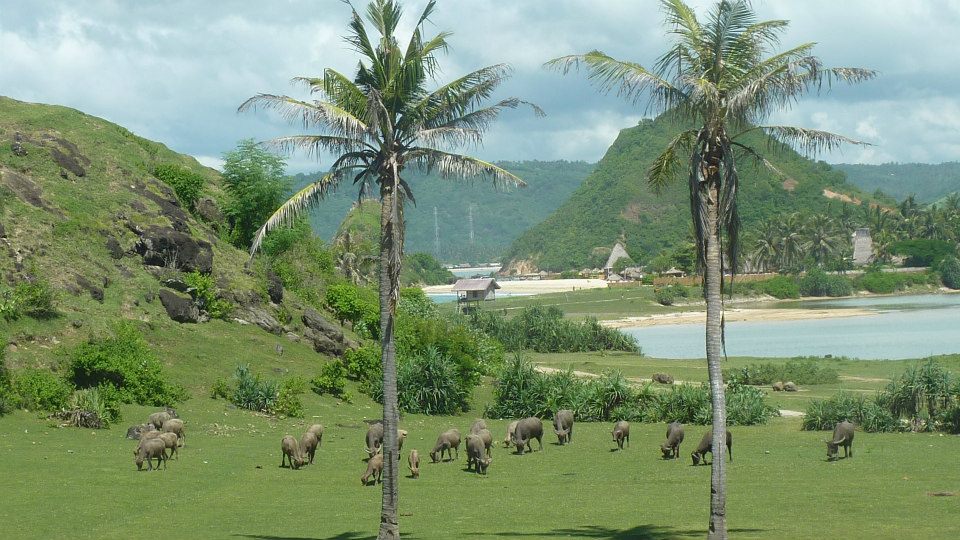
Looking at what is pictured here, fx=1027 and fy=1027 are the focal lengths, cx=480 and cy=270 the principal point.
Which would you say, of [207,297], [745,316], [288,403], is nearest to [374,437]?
[288,403]

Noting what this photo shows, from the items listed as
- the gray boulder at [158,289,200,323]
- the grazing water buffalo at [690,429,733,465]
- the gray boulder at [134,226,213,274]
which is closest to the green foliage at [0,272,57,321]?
the gray boulder at [158,289,200,323]

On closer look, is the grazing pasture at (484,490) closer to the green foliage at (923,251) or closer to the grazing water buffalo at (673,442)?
the grazing water buffalo at (673,442)

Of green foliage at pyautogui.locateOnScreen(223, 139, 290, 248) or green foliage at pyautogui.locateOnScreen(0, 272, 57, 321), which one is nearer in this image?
green foliage at pyautogui.locateOnScreen(0, 272, 57, 321)

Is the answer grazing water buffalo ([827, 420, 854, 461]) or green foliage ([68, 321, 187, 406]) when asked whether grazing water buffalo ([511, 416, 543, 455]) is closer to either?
grazing water buffalo ([827, 420, 854, 461])

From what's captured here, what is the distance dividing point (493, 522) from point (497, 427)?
71.9 feet

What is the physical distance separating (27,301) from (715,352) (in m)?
34.4

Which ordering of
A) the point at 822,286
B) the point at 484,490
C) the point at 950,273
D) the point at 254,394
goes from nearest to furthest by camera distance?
1. the point at 484,490
2. the point at 254,394
3. the point at 822,286
4. the point at 950,273

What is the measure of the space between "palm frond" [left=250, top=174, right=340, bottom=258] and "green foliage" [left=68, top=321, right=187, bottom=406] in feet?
76.2

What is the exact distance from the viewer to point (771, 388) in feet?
199

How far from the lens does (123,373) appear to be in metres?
42.1

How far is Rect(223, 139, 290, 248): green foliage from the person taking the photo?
218ft

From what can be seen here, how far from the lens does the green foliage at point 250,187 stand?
66312 mm

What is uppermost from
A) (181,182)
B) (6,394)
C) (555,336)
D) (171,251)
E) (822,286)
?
(181,182)

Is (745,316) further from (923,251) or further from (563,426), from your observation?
(563,426)
